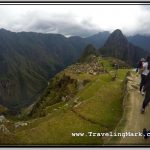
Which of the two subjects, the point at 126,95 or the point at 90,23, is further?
the point at 126,95

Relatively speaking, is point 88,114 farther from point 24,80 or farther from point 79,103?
point 24,80

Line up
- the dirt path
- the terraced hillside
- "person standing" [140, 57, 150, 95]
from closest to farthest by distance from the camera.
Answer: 1. the dirt path
2. the terraced hillside
3. "person standing" [140, 57, 150, 95]

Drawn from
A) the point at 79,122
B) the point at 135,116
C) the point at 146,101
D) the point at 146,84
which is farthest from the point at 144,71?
the point at 79,122

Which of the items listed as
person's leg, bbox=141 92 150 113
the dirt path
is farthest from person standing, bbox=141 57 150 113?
the dirt path


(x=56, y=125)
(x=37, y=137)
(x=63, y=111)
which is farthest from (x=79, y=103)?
(x=37, y=137)

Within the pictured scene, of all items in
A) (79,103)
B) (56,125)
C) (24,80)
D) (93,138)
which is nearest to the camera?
(93,138)

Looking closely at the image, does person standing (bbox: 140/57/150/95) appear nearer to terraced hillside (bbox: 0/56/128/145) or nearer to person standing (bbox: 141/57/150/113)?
person standing (bbox: 141/57/150/113)

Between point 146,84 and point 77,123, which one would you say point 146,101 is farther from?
point 77,123
